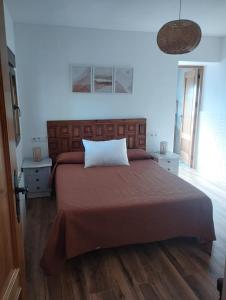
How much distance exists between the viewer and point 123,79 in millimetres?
3938

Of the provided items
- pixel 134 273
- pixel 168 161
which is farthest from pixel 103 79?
pixel 134 273

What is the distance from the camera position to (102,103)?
13.0ft

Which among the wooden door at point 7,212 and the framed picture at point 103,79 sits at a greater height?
the framed picture at point 103,79

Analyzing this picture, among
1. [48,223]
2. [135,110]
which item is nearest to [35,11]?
[135,110]

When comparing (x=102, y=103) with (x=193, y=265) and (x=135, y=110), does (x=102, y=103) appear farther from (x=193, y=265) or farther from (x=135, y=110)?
(x=193, y=265)

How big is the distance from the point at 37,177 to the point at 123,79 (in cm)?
202

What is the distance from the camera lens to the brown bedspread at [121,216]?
6.79 feet

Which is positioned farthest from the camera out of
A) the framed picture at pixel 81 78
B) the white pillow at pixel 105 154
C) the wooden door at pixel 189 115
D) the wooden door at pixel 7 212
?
the wooden door at pixel 189 115

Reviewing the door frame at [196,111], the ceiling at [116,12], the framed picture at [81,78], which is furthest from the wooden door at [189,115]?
the framed picture at [81,78]

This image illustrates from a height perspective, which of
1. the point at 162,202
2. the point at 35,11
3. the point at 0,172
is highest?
the point at 35,11

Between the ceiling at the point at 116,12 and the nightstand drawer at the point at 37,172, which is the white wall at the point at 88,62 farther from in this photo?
the nightstand drawer at the point at 37,172

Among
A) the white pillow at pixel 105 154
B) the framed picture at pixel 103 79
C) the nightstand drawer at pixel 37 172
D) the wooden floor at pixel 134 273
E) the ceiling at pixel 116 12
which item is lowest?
the wooden floor at pixel 134 273

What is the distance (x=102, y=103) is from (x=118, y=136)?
0.60 metres

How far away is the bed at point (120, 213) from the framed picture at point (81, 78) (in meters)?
1.47
